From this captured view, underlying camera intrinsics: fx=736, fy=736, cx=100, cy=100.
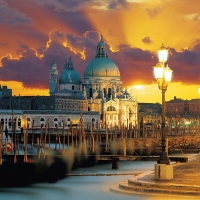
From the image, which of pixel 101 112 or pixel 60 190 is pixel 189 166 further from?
pixel 101 112

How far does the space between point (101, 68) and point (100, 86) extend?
331 cm

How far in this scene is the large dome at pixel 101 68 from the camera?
135m

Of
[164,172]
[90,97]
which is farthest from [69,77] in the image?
[164,172]

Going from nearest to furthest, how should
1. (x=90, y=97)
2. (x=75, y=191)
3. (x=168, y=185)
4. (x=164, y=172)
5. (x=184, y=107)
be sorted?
(x=168, y=185)
(x=164, y=172)
(x=75, y=191)
(x=90, y=97)
(x=184, y=107)

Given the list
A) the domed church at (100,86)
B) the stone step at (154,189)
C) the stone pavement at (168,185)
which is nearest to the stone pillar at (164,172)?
the stone pavement at (168,185)

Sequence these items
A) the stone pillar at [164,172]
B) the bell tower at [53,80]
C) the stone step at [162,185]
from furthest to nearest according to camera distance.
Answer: the bell tower at [53,80] < the stone pillar at [164,172] < the stone step at [162,185]

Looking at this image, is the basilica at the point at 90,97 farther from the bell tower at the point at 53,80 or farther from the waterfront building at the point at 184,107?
the waterfront building at the point at 184,107

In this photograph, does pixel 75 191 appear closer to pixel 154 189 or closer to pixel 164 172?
pixel 164 172

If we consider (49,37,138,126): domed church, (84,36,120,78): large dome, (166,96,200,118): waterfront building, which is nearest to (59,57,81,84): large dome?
(49,37,138,126): domed church

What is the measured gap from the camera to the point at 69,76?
135 m

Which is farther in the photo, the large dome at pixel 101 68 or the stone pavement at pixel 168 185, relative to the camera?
the large dome at pixel 101 68

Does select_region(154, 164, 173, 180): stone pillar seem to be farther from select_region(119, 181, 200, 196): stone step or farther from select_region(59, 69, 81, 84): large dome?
select_region(59, 69, 81, 84): large dome

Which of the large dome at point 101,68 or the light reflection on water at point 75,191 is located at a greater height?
the large dome at point 101,68

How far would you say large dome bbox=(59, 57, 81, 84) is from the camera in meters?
135
